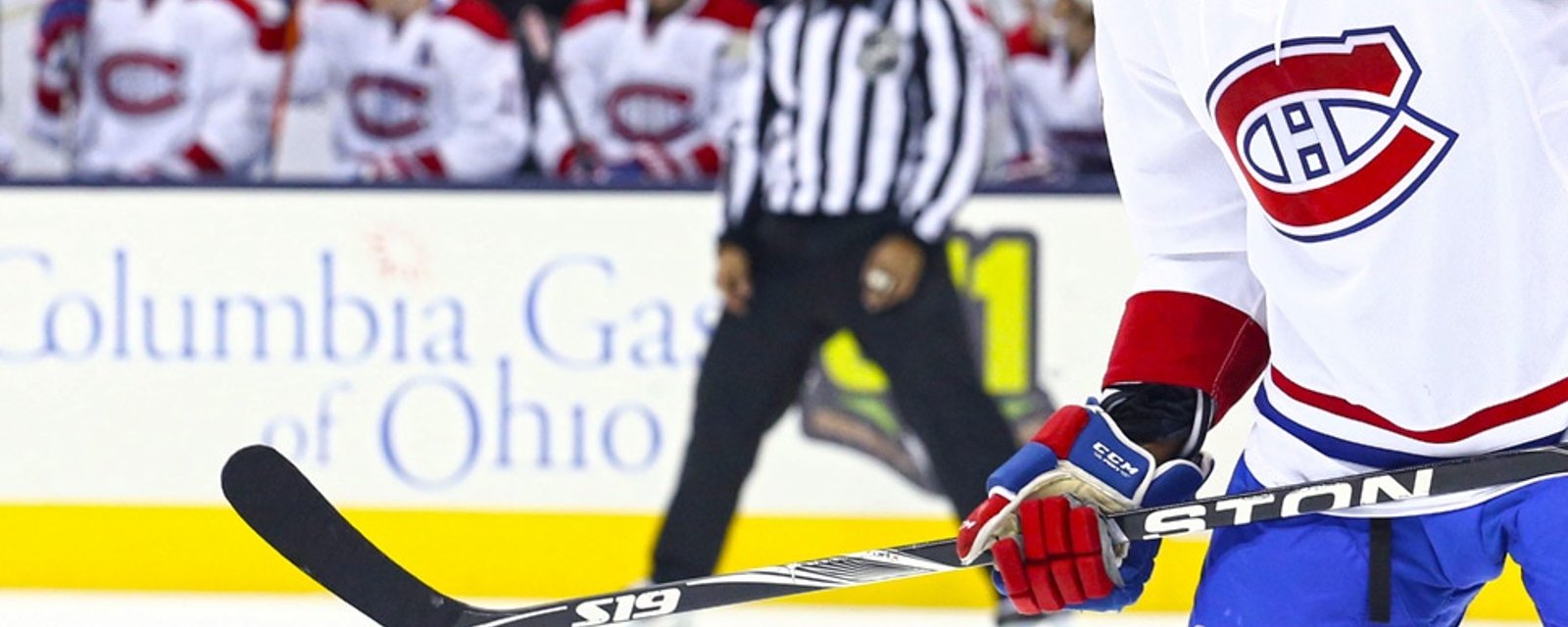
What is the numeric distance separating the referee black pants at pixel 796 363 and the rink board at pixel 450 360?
8.9 inches

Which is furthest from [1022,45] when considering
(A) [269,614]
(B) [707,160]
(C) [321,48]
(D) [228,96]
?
(A) [269,614]

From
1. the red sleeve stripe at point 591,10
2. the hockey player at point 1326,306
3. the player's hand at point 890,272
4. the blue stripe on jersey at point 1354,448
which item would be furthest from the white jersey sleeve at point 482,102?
the blue stripe on jersey at point 1354,448

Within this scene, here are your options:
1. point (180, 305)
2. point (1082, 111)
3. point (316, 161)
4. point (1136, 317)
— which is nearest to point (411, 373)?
point (180, 305)

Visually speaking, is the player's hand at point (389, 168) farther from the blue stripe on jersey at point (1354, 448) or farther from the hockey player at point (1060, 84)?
the blue stripe on jersey at point (1354, 448)

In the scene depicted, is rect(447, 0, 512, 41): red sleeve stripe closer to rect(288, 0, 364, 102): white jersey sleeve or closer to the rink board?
rect(288, 0, 364, 102): white jersey sleeve

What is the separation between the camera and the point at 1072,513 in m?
1.60

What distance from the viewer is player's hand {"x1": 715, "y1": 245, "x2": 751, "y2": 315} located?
3.95 meters

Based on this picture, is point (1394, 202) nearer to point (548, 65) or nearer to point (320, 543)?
point (320, 543)

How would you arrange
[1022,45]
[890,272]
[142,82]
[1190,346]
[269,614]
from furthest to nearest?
[1022,45]
[142,82]
[269,614]
[890,272]
[1190,346]

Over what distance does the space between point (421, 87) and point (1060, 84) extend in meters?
1.33

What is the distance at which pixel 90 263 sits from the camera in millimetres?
4230

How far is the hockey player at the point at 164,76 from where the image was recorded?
4902 mm

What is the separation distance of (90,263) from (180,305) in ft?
0.58

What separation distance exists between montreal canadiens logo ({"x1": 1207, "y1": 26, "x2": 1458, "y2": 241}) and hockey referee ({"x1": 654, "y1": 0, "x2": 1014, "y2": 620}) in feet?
7.87
